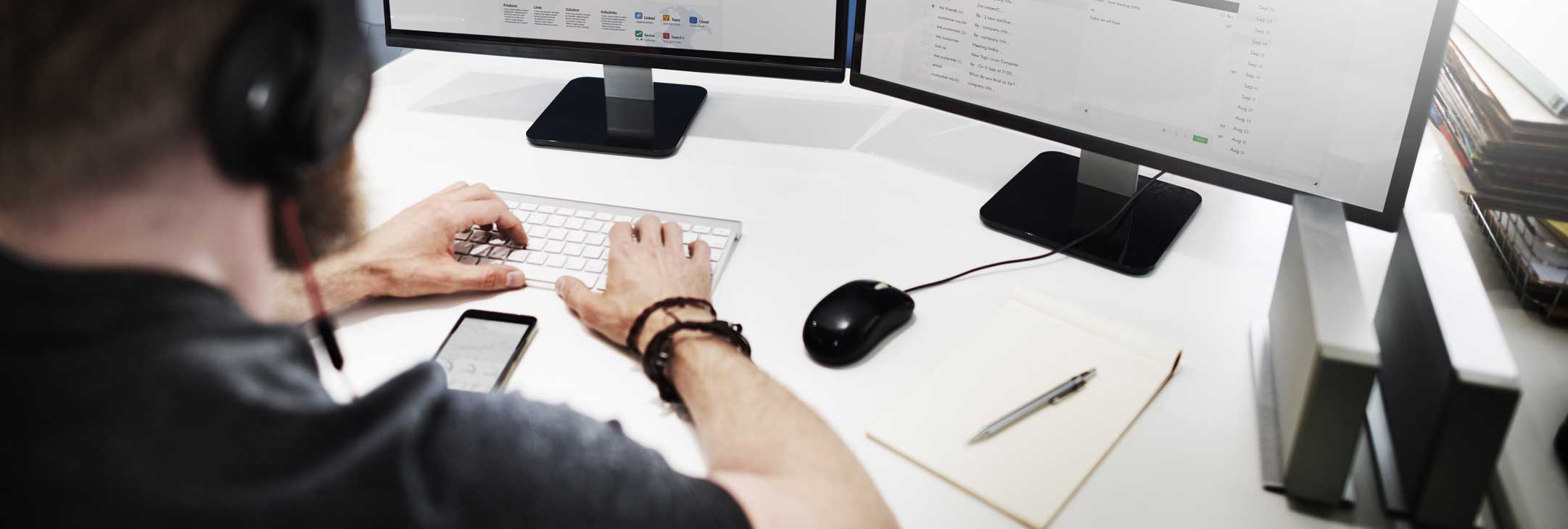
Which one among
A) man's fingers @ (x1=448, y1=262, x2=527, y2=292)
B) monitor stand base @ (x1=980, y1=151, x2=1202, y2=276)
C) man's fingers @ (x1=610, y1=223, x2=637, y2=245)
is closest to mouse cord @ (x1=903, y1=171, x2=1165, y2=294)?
monitor stand base @ (x1=980, y1=151, x2=1202, y2=276)

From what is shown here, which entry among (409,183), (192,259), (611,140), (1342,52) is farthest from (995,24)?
(192,259)

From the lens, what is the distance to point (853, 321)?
0.89m

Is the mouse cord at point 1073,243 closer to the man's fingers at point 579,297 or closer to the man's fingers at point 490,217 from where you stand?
the man's fingers at point 579,297

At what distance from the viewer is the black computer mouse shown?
0.88 metres

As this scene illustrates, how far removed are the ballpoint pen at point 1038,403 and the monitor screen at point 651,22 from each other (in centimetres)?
51

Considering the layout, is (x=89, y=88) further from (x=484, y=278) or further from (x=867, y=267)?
(x=867, y=267)

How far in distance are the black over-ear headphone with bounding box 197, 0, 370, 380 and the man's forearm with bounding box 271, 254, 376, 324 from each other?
40 centimetres

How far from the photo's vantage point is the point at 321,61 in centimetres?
49

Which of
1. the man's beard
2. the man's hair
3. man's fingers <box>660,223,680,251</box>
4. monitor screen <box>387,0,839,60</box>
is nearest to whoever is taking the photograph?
the man's hair

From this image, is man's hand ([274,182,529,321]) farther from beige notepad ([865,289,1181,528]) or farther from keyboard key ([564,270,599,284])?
beige notepad ([865,289,1181,528])

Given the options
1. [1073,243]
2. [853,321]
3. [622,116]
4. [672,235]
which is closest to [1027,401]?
[853,321]

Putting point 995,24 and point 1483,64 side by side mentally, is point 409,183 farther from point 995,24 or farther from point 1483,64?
point 1483,64

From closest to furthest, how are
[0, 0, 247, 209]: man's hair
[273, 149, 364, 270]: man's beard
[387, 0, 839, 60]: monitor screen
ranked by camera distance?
1. [0, 0, 247, 209]: man's hair
2. [273, 149, 364, 270]: man's beard
3. [387, 0, 839, 60]: monitor screen

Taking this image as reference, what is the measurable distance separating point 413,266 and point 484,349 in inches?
5.0
